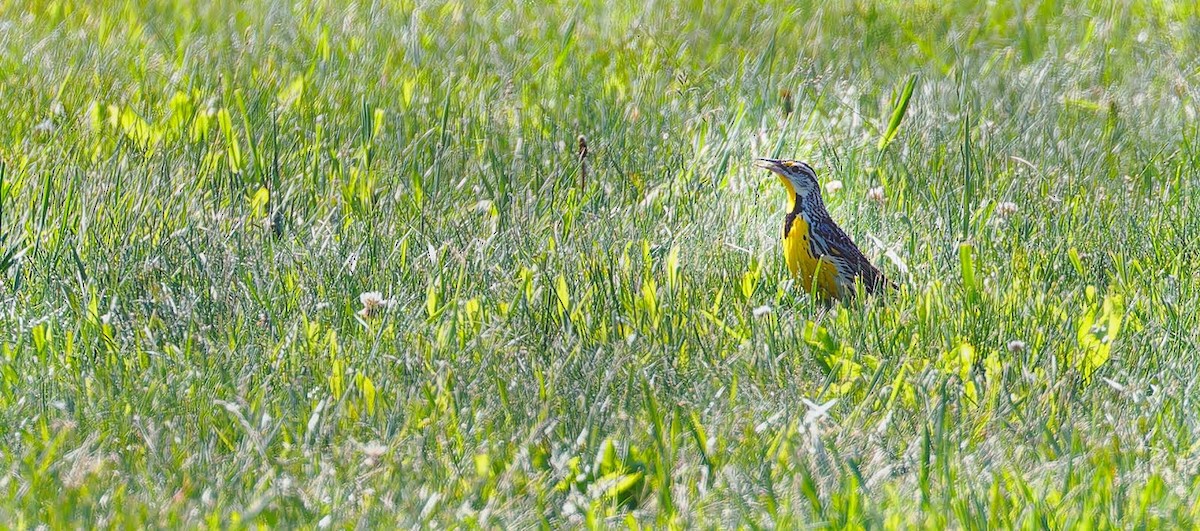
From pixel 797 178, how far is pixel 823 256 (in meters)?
0.44

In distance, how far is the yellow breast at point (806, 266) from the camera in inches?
183

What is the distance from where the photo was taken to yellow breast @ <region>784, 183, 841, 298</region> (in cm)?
464

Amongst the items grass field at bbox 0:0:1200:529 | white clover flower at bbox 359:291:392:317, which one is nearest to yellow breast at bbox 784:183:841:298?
grass field at bbox 0:0:1200:529

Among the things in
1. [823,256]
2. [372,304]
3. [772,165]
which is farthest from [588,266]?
[772,165]

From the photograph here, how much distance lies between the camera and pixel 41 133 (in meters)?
5.33

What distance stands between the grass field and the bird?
0.11m

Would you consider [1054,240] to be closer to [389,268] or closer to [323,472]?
[389,268]

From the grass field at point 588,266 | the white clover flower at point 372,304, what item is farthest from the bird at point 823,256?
the white clover flower at point 372,304

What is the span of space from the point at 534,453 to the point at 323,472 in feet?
1.56

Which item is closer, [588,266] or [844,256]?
[588,266]

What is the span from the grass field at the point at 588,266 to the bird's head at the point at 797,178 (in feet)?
0.65

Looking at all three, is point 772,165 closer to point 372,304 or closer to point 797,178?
point 797,178

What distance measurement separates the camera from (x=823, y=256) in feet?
15.1

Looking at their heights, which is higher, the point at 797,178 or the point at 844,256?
the point at 797,178
